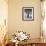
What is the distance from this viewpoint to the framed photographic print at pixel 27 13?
180 inches

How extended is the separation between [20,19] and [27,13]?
291mm

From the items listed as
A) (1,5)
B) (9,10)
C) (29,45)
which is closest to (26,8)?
(9,10)

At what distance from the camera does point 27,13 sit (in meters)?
4.60

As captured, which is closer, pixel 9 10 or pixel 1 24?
pixel 1 24

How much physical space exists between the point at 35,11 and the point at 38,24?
1.37 ft

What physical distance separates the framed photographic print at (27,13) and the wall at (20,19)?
9cm

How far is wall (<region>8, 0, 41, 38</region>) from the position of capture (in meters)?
4.57

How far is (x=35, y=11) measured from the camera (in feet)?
15.0

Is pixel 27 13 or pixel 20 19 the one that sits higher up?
pixel 27 13

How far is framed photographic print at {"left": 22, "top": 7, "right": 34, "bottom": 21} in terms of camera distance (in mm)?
4574

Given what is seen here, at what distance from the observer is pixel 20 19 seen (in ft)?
15.2

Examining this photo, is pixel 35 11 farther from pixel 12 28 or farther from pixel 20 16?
pixel 12 28

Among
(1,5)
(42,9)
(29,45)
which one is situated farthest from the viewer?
(42,9)

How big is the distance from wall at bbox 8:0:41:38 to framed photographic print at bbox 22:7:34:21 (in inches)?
3.7
